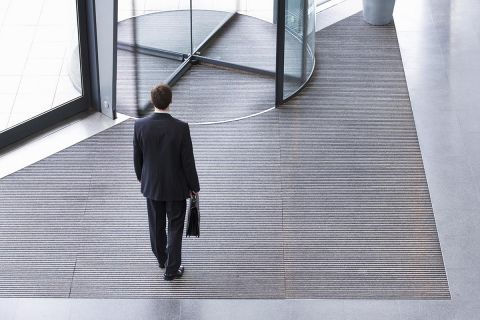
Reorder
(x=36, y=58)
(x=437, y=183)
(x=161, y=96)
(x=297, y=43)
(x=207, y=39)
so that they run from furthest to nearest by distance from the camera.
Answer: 1. (x=207, y=39)
2. (x=297, y=43)
3. (x=36, y=58)
4. (x=437, y=183)
5. (x=161, y=96)

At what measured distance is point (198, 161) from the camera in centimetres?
848

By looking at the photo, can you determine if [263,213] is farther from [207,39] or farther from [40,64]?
[207,39]

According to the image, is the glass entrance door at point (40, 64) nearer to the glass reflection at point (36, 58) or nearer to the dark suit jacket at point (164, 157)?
the glass reflection at point (36, 58)

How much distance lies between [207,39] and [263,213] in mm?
2575

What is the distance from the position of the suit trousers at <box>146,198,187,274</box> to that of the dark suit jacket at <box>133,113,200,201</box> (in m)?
0.13

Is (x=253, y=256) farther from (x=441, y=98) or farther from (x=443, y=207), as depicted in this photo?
(x=441, y=98)

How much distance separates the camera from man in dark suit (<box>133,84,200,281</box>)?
6.72m

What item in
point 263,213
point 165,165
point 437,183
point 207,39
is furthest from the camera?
Answer: point 207,39

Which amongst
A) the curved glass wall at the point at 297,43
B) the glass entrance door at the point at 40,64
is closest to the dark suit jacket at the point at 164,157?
the glass entrance door at the point at 40,64

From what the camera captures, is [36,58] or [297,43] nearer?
[36,58]

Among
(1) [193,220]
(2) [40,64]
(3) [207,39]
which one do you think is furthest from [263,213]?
(3) [207,39]

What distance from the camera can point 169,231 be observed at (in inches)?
281

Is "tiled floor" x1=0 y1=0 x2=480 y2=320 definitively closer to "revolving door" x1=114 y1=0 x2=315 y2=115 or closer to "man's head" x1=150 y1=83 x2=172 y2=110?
"revolving door" x1=114 y1=0 x2=315 y2=115

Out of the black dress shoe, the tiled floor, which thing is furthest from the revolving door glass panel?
the black dress shoe
